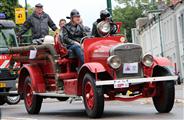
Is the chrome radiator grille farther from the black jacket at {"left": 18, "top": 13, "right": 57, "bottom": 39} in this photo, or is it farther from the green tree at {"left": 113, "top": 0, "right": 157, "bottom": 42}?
the green tree at {"left": 113, "top": 0, "right": 157, "bottom": 42}

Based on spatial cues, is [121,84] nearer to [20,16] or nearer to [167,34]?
[20,16]

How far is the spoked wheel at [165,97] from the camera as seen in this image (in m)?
12.8

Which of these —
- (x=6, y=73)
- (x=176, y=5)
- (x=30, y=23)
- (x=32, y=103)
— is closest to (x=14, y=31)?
(x=6, y=73)

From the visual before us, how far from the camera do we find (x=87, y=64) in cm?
1259

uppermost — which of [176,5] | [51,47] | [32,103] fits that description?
[176,5]

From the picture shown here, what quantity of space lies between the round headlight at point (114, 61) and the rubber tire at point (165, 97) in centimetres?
102

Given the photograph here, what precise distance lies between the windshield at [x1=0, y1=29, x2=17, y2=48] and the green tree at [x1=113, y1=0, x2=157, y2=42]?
79482 millimetres

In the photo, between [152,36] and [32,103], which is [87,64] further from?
[152,36]

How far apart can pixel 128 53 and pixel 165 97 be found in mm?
1131

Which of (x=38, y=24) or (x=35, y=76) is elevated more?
(x=38, y=24)

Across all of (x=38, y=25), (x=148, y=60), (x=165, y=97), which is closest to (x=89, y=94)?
(x=148, y=60)

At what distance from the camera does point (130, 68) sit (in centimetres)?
1266

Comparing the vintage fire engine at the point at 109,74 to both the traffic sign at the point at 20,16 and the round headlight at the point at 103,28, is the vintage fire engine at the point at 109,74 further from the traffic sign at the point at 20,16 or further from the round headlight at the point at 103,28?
the traffic sign at the point at 20,16

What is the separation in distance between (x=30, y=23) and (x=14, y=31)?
5.65 metres
